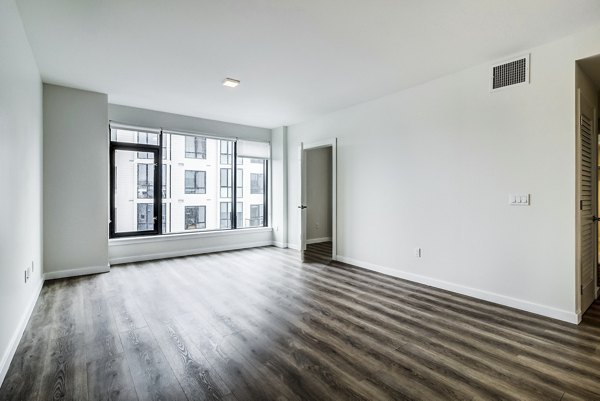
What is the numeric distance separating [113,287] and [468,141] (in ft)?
15.4

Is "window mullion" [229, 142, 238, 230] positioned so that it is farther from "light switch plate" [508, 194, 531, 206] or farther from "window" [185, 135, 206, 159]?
"light switch plate" [508, 194, 531, 206]

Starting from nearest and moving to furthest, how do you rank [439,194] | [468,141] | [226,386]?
1. [226,386]
2. [468,141]
3. [439,194]

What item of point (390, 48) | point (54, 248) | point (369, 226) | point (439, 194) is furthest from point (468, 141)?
point (54, 248)

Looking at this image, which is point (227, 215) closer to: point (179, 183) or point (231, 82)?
point (179, 183)

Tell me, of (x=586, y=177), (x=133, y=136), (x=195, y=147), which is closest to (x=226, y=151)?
(x=195, y=147)

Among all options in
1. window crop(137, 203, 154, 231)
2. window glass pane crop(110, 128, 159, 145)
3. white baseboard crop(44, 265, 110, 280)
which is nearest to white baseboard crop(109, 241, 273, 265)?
white baseboard crop(44, 265, 110, 280)

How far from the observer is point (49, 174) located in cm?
413

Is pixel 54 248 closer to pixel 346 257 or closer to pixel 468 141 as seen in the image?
pixel 346 257

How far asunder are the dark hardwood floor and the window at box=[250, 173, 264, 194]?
3.25 m

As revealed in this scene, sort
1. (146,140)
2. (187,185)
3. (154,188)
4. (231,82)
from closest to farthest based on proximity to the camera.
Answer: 1. (231,82)
2. (146,140)
3. (154,188)
4. (187,185)

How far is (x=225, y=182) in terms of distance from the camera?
646 centimetres

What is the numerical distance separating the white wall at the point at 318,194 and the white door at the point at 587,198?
4781mm

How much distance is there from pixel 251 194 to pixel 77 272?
344 cm

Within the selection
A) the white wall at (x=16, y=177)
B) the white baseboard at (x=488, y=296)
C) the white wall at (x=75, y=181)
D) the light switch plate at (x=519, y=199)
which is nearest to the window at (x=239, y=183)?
the white wall at (x=75, y=181)
